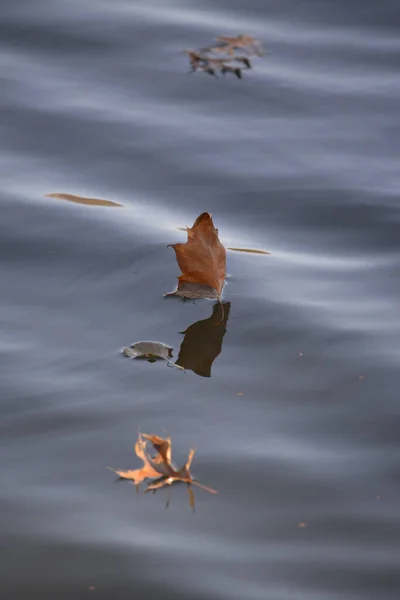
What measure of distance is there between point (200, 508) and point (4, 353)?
1.98 ft

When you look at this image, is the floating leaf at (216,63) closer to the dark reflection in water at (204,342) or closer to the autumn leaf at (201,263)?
the autumn leaf at (201,263)

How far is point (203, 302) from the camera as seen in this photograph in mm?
2160

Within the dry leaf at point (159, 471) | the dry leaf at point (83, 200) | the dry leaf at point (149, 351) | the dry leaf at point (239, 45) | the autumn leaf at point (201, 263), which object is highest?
the dry leaf at point (239, 45)

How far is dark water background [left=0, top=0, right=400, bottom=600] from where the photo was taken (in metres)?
1.44

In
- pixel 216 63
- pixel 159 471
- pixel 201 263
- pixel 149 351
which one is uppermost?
pixel 216 63

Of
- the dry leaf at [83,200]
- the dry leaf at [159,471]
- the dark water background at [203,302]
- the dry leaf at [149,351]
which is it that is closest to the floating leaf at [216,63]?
the dark water background at [203,302]

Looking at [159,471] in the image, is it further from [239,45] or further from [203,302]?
[239,45]

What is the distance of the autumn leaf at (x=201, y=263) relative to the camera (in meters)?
2.15

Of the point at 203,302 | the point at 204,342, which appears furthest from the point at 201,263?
the point at 204,342

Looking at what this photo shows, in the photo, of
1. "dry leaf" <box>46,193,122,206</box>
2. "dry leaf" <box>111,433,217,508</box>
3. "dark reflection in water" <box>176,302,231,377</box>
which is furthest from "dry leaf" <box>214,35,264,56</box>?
"dry leaf" <box>111,433,217,508</box>

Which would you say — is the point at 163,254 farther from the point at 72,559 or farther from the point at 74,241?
the point at 72,559

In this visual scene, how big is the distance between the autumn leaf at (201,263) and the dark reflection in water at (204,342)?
6 centimetres

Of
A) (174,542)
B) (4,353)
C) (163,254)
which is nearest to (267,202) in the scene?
(163,254)

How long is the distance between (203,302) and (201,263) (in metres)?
0.09
